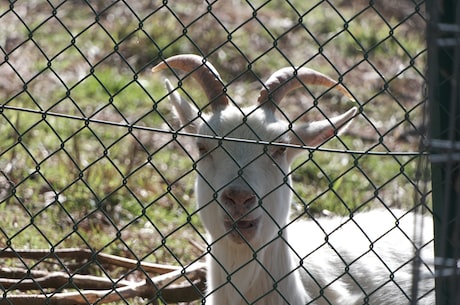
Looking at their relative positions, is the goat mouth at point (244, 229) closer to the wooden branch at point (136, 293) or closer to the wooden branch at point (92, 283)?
the wooden branch at point (136, 293)

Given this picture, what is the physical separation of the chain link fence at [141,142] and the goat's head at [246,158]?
161 mm

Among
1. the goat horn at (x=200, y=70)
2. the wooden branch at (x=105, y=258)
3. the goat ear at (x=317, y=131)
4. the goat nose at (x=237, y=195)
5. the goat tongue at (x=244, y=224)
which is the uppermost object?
the goat horn at (x=200, y=70)

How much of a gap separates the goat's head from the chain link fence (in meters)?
0.16

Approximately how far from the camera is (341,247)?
571 cm

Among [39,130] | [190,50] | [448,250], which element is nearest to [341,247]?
[448,250]

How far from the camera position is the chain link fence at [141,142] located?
439cm

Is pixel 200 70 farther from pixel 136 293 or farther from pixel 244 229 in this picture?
pixel 136 293

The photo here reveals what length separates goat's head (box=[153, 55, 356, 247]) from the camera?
450cm

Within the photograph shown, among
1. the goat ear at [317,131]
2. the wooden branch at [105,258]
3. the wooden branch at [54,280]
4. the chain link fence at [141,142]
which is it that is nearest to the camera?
the chain link fence at [141,142]

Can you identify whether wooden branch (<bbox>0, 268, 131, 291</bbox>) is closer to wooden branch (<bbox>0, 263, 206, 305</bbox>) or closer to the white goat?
wooden branch (<bbox>0, 263, 206, 305</bbox>)

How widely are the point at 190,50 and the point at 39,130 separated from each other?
2.57 m

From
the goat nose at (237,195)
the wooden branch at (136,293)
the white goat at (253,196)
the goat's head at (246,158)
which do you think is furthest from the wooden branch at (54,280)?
the goat nose at (237,195)

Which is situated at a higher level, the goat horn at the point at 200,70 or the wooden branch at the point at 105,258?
the goat horn at the point at 200,70

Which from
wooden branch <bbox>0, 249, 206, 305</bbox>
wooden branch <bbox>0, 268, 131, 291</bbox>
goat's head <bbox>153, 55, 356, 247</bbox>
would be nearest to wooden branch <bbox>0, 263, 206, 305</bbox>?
wooden branch <bbox>0, 249, 206, 305</bbox>
